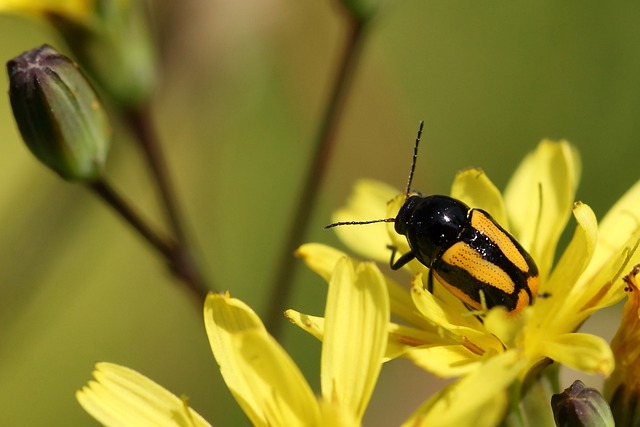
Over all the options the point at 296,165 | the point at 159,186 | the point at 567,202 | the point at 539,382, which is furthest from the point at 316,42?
the point at 539,382

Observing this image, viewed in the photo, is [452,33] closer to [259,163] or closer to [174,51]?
[259,163]

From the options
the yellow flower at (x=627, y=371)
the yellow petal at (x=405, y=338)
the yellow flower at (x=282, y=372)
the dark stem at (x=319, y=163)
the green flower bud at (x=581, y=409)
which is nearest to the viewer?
the yellow flower at (x=282, y=372)

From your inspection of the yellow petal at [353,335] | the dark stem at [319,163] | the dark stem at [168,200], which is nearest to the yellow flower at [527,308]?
the yellow petal at [353,335]

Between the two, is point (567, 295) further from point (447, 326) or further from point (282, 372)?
point (282, 372)

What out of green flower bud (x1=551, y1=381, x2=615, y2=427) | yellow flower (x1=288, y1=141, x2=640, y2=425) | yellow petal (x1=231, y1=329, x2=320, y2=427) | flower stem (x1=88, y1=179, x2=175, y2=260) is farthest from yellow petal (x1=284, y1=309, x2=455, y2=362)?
flower stem (x1=88, y1=179, x2=175, y2=260)

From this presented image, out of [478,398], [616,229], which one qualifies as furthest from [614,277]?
[478,398]

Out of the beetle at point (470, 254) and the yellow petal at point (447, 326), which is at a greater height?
the beetle at point (470, 254)

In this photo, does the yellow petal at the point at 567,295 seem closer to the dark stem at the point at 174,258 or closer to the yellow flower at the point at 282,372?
the yellow flower at the point at 282,372
